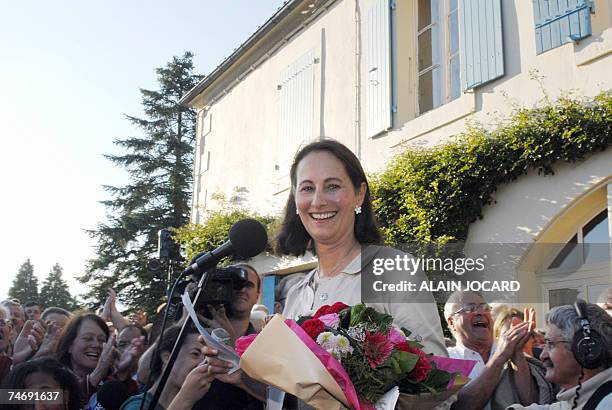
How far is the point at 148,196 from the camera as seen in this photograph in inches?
1085

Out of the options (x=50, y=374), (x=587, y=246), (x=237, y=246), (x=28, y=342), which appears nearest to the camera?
(x=237, y=246)

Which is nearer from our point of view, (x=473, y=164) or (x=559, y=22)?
(x=559, y=22)

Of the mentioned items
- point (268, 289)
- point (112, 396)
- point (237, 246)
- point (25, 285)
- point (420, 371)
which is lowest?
point (112, 396)

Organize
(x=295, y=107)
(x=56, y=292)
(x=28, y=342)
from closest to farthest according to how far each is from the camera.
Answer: (x=28, y=342), (x=295, y=107), (x=56, y=292)

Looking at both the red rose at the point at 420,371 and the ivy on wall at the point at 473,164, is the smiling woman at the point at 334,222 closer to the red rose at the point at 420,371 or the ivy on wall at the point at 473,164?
the red rose at the point at 420,371

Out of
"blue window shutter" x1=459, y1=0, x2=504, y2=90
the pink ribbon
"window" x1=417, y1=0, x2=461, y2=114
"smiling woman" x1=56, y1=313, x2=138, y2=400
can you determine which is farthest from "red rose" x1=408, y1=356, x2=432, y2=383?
"window" x1=417, y1=0, x2=461, y2=114

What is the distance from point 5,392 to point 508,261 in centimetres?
312

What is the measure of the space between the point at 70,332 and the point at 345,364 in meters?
3.11

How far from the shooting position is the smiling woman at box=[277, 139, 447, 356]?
246 cm

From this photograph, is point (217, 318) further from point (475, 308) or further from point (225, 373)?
point (475, 308)

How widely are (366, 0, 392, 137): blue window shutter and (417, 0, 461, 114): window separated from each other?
45cm

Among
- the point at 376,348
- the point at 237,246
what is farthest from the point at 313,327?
the point at 237,246

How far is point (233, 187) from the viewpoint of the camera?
13.0 m

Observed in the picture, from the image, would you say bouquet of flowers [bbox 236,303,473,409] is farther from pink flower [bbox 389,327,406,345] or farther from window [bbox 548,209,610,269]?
window [bbox 548,209,610,269]
